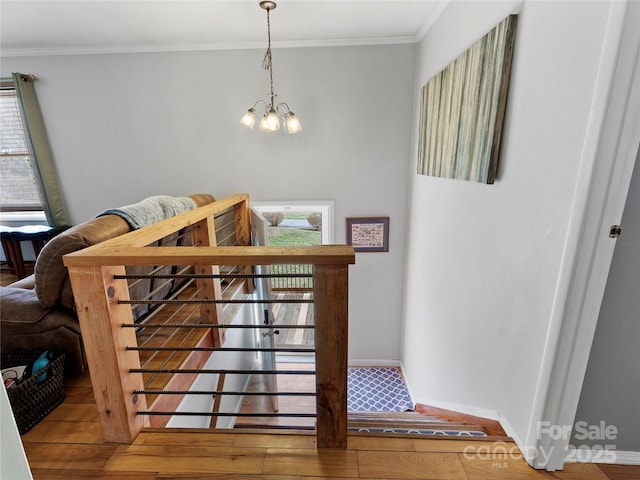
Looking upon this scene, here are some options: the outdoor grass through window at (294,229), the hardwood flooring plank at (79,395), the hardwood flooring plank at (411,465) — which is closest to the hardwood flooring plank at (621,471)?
the hardwood flooring plank at (411,465)

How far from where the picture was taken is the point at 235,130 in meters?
3.17

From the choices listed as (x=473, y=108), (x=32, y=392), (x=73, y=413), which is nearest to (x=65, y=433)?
(x=73, y=413)

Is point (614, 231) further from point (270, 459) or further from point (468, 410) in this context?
point (270, 459)

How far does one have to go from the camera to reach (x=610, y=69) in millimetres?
803

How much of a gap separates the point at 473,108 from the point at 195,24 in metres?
2.39

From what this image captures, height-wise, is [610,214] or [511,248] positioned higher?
[610,214]

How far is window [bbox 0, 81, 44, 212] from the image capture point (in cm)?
314

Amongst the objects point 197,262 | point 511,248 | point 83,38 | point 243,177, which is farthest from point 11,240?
point 511,248

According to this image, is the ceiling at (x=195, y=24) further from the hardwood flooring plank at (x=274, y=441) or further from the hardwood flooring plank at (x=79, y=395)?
the hardwood flooring plank at (x=274, y=441)

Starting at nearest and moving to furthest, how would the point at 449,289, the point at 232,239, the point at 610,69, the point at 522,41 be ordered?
the point at 610,69, the point at 522,41, the point at 449,289, the point at 232,239

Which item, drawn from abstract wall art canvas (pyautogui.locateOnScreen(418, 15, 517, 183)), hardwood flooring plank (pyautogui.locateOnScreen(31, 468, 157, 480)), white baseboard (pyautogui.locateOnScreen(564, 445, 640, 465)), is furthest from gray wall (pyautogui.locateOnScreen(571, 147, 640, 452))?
hardwood flooring plank (pyautogui.locateOnScreen(31, 468, 157, 480))

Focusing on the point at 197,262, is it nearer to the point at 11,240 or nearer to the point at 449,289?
the point at 449,289

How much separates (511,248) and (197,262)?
51.6 inches

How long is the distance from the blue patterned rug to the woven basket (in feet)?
8.12
